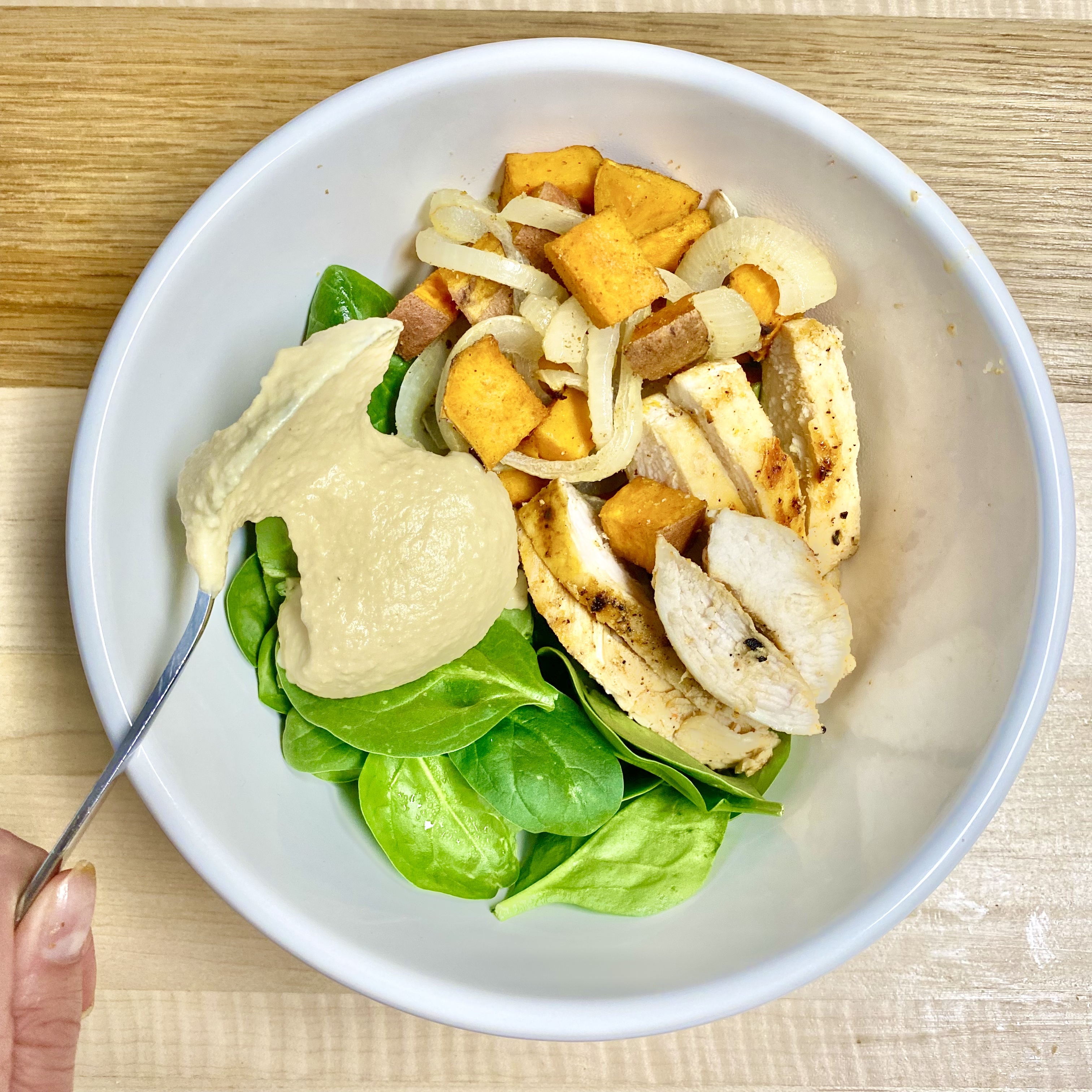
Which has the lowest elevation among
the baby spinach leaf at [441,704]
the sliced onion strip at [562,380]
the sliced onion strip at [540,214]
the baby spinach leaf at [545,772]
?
the baby spinach leaf at [545,772]

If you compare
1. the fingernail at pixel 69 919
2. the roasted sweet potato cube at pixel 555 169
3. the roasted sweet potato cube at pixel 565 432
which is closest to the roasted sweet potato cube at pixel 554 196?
the roasted sweet potato cube at pixel 555 169

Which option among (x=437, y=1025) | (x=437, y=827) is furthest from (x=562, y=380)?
(x=437, y=1025)

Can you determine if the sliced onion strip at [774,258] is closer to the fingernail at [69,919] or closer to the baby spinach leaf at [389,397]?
the baby spinach leaf at [389,397]

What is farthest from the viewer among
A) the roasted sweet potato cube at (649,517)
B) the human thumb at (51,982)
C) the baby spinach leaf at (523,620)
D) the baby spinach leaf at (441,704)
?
the baby spinach leaf at (523,620)

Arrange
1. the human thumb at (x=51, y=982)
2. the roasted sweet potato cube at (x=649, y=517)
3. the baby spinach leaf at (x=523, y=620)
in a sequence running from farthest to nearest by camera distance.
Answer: the baby spinach leaf at (x=523, y=620) < the roasted sweet potato cube at (x=649, y=517) < the human thumb at (x=51, y=982)

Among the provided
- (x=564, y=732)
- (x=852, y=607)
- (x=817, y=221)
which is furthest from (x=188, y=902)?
(x=817, y=221)

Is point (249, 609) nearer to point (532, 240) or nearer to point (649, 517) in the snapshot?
point (649, 517)

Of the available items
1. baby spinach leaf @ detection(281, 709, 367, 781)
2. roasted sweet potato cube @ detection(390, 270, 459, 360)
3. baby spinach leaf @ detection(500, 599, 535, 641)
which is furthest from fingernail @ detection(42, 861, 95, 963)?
roasted sweet potato cube @ detection(390, 270, 459, 360)
